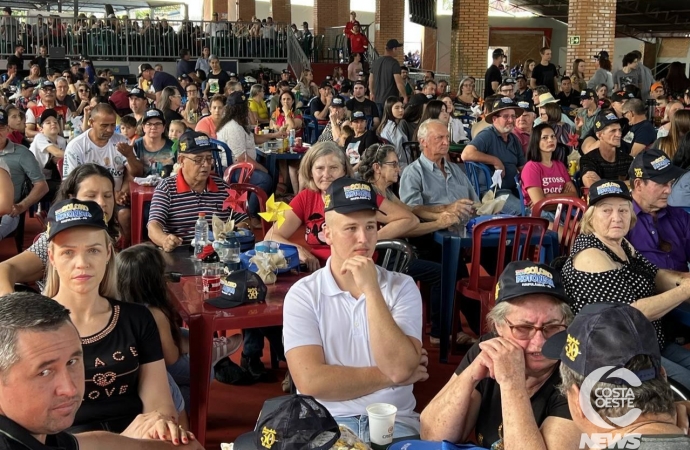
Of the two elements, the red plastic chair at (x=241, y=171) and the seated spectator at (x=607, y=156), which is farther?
the red plastic chair at (x=241, y=171)

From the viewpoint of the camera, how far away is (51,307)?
1.95 meters

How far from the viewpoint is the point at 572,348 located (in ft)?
6.20

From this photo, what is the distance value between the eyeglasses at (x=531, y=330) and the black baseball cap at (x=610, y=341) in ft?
1.61

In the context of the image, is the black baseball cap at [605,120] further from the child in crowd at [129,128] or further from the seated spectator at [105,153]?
the child in crowd at [129,128]

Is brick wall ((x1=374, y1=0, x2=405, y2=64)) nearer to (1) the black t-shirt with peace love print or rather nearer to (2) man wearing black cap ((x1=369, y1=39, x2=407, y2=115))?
(2) man wearing black cap ((x1=369, y1=39, x2=407, y2=115))

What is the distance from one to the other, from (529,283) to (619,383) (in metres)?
0.69

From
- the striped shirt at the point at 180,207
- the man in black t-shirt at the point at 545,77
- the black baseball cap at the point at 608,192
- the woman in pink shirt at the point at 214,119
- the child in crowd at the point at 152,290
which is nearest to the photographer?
the child in crowd at the point at 152,290

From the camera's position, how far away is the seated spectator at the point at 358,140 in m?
7.77

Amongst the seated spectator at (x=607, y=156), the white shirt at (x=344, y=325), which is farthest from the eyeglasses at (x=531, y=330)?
the seated spectator at (x=607, y=156)

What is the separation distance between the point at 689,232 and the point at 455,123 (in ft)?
17.6

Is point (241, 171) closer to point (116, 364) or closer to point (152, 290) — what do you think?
point (152, 290)

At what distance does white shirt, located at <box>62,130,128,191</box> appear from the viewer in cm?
643

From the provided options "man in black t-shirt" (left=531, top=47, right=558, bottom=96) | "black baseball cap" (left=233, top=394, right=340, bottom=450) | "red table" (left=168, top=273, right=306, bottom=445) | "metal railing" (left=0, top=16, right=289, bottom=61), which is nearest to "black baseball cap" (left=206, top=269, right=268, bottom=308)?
"red table" (left=168, top=273, right=306, bottom=445)

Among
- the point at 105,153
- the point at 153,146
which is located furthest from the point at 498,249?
the point at 153,146
